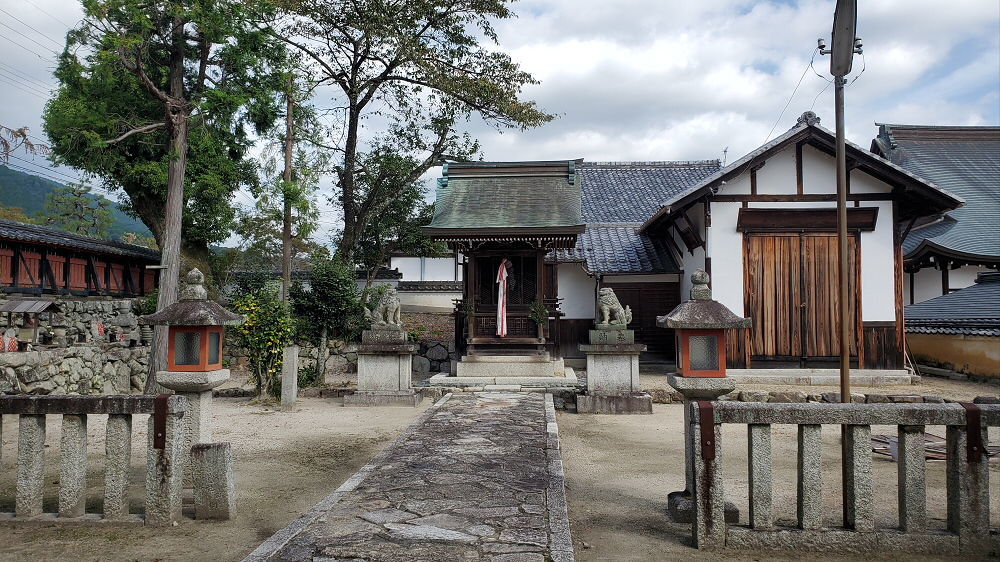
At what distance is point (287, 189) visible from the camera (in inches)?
675

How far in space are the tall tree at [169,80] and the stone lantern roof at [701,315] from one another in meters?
14.1

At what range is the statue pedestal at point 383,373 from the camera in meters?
12.8

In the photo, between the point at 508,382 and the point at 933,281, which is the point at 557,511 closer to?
the point at 508,382

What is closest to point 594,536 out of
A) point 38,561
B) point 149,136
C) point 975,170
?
point 38,561

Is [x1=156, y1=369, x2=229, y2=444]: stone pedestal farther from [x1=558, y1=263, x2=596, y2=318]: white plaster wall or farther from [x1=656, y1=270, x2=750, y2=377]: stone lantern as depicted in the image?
[x1=558, y1=263, x2=596, y2=318]: white plaster wall

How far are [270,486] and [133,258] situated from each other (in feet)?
56.9

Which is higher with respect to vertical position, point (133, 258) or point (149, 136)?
point (149, 136)

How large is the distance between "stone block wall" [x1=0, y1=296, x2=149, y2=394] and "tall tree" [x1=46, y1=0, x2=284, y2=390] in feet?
3.10

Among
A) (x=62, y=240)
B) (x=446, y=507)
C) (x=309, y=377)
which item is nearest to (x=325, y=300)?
(x=309, y=377)

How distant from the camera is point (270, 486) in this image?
22.6 ft

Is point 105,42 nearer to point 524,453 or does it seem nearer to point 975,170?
point 524,453

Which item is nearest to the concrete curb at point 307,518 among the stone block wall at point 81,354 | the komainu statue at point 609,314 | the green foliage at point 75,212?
the komainu statue at point 609,314

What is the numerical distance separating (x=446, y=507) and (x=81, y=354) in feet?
43.3

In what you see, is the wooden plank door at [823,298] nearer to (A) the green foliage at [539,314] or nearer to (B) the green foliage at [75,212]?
(A) the green foliage at [539,314]
